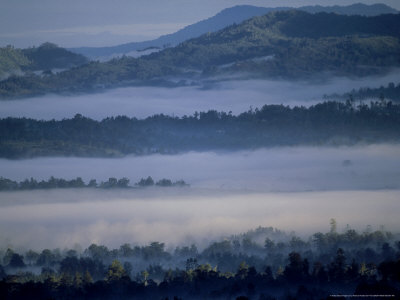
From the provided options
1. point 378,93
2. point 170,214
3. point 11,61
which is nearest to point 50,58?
point 11,61

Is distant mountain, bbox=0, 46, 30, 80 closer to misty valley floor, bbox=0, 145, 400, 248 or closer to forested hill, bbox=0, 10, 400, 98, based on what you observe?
forested hill, bbox=0, 10, 400, 98

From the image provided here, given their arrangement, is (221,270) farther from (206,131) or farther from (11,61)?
(11,61)

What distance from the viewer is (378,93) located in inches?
4040

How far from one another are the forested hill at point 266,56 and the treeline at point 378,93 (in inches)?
466

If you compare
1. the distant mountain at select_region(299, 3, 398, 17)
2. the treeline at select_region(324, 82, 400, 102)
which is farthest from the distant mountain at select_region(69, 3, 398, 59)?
the treeline at select_region(324, 82, 400, 102)

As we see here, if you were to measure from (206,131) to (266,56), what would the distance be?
37.5m

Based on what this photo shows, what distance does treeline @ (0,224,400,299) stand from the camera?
30.9 m

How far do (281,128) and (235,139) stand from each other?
17.5 feet

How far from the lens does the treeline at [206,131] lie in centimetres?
8369

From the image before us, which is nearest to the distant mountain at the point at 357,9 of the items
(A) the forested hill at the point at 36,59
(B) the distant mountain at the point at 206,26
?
(B) the distant mountain at the point at 206,26

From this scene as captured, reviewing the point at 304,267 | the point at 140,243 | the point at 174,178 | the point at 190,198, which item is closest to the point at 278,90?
the point at 174,178

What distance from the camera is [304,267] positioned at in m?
33.0

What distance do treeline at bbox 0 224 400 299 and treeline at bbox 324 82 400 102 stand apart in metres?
56.7

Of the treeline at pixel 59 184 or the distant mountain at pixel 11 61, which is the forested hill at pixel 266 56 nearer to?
the distant mountain at pixel 11 61
